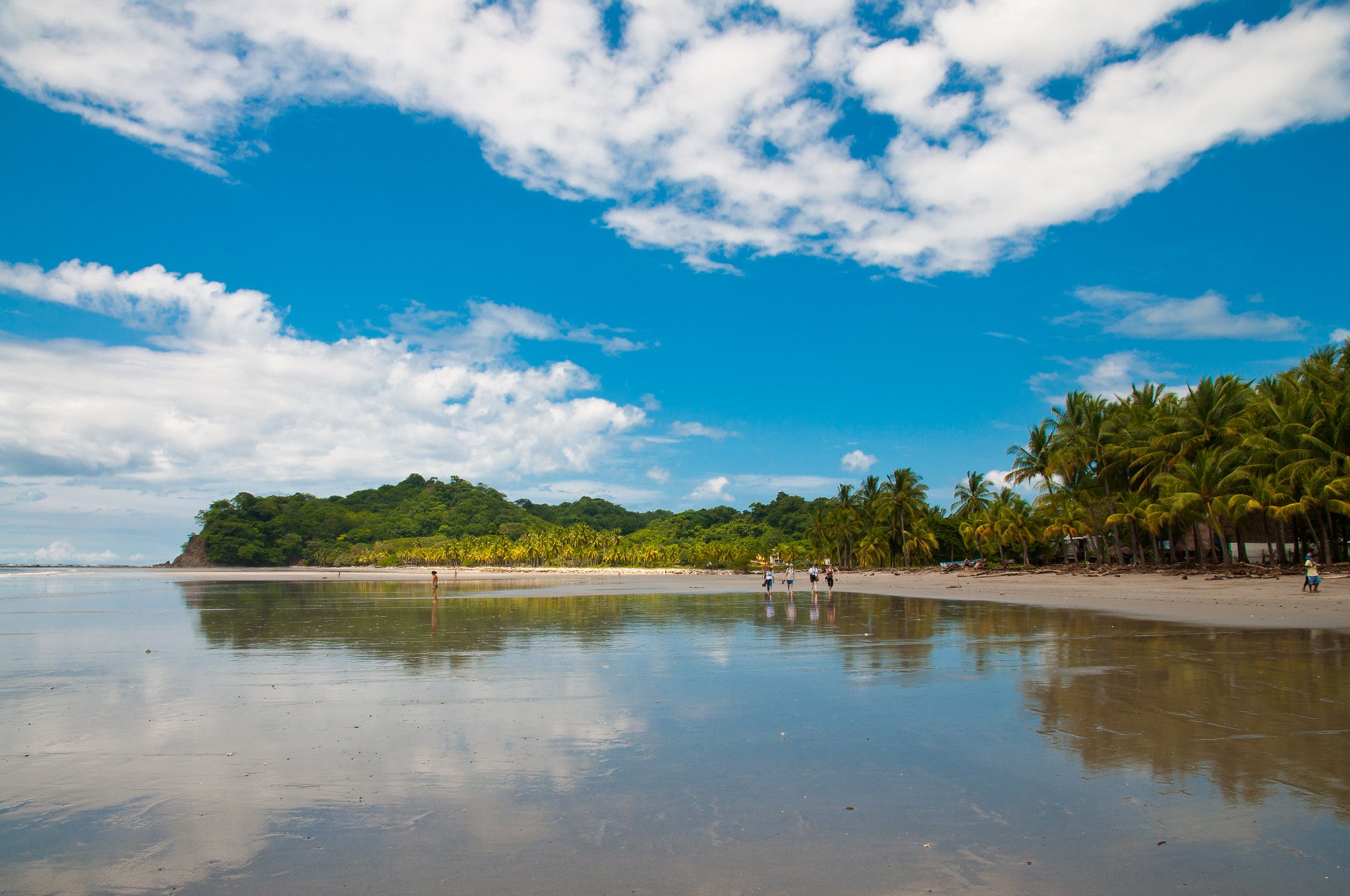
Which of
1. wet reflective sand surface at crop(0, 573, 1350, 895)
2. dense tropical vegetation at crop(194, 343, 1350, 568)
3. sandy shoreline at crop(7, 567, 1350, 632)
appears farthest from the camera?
dense tropical vegetation at crop(194, 343, 1350, 568)

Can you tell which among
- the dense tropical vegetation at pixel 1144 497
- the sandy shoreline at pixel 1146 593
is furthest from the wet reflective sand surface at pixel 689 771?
the dense tropical vegetation at pixel 1144 497

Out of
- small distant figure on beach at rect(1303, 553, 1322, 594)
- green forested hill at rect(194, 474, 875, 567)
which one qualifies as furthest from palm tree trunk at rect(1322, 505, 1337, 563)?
green forested hill at rect(194, 474, 875, 567)

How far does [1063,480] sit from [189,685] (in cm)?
5787

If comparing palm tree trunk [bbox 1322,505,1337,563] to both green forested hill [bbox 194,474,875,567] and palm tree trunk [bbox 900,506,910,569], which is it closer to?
palm tree trunk [bbox 900,506,910,569]

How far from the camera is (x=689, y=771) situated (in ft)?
24.8

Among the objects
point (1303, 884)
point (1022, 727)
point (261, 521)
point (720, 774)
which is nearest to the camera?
point (1303, 884)

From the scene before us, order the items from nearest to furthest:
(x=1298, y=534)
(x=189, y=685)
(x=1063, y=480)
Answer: (x=189, y=685) < (x=1298, y=534) < (x=1063, y=480)

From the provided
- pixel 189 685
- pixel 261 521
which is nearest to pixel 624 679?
pixel 189 685

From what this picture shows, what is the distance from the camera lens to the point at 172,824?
624 centimetres

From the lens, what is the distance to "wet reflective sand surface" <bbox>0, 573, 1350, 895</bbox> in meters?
5.25

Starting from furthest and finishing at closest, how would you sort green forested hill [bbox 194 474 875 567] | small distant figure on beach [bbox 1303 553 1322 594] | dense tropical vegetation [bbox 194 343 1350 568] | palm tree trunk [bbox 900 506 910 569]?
green forested hill [bbox 194 474 875 567]
palm tree trunk [bbox 900 506 910 569]
dense tropical vegetation [bbox 194 343 1350 568]
small distant figure on beach [bbox 1303 553 1322 594]

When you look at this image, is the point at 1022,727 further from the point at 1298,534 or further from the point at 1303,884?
the point at 1298,534

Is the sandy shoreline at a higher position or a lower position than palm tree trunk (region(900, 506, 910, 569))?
lower

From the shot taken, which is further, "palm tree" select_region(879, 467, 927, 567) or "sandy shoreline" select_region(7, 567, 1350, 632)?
"palm tree" select_region(879, 467, 927, 567)
